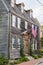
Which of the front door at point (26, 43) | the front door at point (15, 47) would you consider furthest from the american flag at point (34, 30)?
the front door at point (15, 47)

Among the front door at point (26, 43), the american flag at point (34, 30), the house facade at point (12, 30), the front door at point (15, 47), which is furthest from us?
the american flag at point (34, 30)

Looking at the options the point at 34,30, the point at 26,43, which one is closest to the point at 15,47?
the point at 26,43

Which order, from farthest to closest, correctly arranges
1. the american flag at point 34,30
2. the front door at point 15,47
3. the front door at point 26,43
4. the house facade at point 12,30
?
the american flag at point 34,30 < the front door at point 26,43 < the front door at point 15,47 < the house facade at point 12,30

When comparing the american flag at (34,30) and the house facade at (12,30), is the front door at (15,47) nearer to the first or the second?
the house facade at (12,30)

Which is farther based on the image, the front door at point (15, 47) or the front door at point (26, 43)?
the front door at point (26, 43)

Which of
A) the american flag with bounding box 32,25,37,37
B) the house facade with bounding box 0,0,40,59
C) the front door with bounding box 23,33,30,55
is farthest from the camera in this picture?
the american flag with bounding box 32,25,37,37

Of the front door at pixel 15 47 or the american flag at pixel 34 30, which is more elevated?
the american flag at pixel 34 30

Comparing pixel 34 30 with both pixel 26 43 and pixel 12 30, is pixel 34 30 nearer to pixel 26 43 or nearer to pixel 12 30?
pixel 26 43

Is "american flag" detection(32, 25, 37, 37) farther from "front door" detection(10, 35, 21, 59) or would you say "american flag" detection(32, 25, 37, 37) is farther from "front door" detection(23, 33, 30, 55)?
"front door" detection(10, 35, 21, 59)

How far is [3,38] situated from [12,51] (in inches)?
76.9

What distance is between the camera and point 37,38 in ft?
117

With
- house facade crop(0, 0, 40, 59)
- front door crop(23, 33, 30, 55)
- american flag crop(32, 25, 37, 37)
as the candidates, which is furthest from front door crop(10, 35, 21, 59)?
american flag crop(32, 25, 37, 37)

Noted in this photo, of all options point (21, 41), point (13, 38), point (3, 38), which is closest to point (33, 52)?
point (21, 41)

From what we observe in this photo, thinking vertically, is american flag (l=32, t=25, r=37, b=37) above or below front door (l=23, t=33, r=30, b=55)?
above
